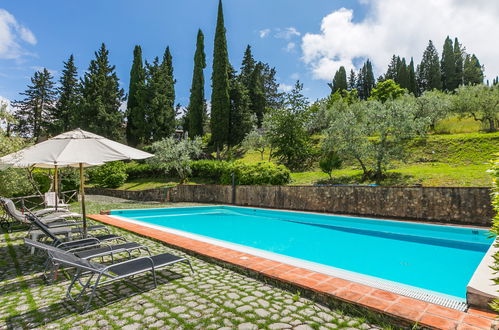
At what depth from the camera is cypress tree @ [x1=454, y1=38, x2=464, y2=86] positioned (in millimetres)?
52906

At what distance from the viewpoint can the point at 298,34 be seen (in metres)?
19.9

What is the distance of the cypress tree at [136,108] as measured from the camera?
31922 millimetres

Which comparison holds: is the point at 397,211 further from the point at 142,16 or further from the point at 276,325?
the point at 142,16

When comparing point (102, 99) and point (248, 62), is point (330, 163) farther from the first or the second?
point (248, 62)

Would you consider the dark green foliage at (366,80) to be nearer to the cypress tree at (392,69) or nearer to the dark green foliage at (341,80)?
the cypress tree at (392,69)

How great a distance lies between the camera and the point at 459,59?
54.9 meters

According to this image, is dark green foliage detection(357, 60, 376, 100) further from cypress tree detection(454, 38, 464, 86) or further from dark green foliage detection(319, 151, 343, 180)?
dark green foliage detection(319, 151, 343, 180)

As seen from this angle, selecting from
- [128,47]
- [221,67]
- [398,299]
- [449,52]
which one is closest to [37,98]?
[128,47]

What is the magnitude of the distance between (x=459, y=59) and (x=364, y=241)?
209 feet

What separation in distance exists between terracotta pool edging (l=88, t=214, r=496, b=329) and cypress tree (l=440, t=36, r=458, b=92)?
2449 inches

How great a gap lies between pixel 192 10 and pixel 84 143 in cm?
1308

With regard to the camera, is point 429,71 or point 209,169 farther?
point 429,71

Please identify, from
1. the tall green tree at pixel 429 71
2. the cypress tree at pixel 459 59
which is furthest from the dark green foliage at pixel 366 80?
the cypress tree at pixel 459 59

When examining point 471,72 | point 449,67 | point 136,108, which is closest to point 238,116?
point 136,108
